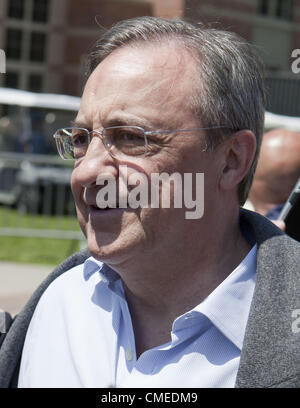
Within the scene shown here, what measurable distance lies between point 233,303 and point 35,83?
27565 millimetres

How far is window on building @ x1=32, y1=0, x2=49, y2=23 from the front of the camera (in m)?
28.7

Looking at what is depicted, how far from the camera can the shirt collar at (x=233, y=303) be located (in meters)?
1.75

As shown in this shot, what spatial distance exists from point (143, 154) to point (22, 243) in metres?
9.21

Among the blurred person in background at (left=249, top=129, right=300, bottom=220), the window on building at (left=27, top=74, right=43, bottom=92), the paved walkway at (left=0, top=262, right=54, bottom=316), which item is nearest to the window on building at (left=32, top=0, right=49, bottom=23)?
the window on building at (left=27, top=74, right=43, bottom=92)

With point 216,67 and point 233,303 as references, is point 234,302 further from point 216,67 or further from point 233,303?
point 216,67

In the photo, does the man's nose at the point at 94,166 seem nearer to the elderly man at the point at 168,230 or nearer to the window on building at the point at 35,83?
the elderly man at the point at 168,230

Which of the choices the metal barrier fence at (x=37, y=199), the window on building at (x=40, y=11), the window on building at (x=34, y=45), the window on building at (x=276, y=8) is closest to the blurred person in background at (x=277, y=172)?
the metal barrier fence at (x=37, y=199)

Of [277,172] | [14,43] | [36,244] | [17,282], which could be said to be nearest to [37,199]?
[36,244]

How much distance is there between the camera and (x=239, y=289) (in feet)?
5.93

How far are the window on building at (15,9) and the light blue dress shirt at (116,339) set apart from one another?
90.5ft

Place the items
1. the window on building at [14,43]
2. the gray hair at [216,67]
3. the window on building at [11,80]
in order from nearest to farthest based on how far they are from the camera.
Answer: the gray hair at [216,67]
the window on building at [14,43]
the window on building at [11,80]

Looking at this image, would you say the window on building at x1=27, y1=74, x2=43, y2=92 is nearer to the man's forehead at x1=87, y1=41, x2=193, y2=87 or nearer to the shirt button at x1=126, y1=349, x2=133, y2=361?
the man's forehead at x1=87, y1=41, x2=193, y2=87

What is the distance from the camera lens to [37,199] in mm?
11227
